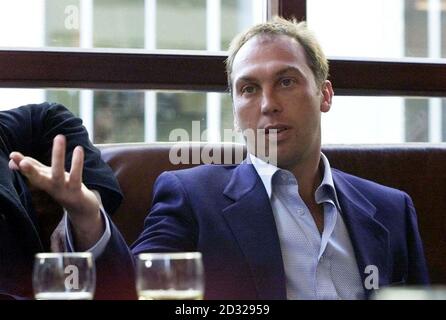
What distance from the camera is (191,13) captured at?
9.06 feet

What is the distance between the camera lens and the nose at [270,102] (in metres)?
2.06

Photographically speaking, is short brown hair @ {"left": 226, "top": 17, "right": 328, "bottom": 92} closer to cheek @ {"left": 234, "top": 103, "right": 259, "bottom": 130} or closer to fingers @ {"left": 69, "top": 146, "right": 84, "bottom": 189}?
cheek @ {"left": 234, "top": 103, "right": 259, "bottom": 130}

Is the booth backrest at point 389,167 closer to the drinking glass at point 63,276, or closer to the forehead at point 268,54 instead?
the forehead at point 268,54

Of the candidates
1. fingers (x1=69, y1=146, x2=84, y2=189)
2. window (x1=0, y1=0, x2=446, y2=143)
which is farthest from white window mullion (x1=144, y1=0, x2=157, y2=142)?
fingers (x1=69, y1=146, x2=84, y2=189)

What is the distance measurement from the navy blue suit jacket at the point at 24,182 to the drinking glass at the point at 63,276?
564 millimetres

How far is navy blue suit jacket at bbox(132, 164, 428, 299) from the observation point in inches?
74.0

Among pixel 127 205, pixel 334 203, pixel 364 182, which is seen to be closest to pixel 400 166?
pixel 364 182

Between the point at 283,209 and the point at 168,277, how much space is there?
1.04m

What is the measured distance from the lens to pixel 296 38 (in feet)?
7.30

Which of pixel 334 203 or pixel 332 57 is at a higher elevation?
pixel 332 57

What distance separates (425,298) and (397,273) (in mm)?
1224

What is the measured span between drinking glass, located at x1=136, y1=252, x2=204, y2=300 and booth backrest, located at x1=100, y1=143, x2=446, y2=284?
48.2 inches

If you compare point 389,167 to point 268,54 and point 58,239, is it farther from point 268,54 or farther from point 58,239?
point 58,239
